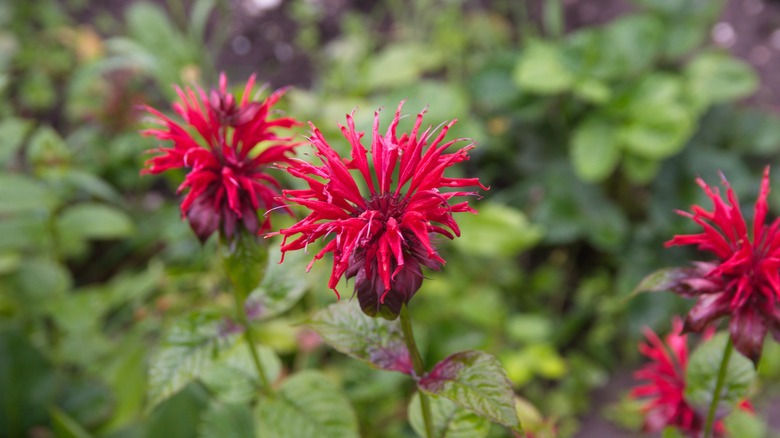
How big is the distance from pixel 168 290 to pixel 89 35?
4.84 feet

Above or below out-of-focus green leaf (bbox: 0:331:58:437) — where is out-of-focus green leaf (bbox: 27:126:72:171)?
above

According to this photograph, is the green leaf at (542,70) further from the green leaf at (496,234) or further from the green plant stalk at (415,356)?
the green plant stalk at (415,356)

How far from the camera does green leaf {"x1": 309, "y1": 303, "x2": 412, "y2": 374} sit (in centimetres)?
78

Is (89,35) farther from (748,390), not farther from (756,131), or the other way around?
(748,390)

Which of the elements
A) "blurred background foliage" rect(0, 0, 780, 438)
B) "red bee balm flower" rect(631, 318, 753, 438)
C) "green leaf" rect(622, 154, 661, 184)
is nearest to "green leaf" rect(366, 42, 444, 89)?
"blurred background foliage" rect(0, 0, 780, 438)

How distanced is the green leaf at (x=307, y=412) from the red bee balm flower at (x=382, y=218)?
12.7 inches

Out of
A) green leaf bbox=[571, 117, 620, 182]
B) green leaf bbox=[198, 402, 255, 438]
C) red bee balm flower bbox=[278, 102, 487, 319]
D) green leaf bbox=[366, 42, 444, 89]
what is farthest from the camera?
green leaf bbox=[366, 42, 444, 89]

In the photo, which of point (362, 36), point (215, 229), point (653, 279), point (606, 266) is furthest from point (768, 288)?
point (362, 36)

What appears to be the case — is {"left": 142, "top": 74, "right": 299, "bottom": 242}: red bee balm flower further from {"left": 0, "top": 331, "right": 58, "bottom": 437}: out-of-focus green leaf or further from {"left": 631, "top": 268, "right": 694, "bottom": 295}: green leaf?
{"left": 0, "top": 331, "right": 58, "bottom": 437}: out-of-focus green leaf

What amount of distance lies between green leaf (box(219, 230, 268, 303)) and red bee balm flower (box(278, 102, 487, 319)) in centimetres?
11

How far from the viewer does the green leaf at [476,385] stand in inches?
26.8

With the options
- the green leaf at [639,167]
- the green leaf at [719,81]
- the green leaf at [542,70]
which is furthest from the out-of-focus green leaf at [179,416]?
the green leaf at [719,81]

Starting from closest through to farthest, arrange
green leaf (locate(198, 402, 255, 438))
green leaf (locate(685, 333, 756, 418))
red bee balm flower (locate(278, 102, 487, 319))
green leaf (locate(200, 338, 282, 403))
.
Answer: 1. red bee balm flower (locate(278, 102, 487, 319))
2. green leaf (locate(685, 333, 756, 418))
3. green leaf (locate(200, 338, 282, 403))
4. green leaf (locate(198, 402, 255, 438))

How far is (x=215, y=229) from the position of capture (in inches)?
32.0
